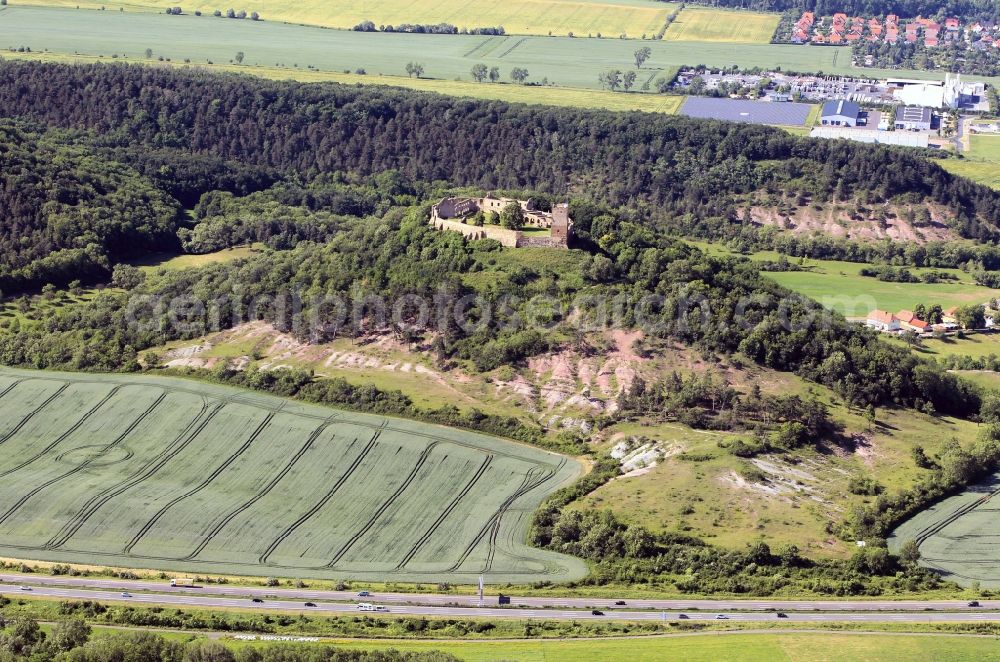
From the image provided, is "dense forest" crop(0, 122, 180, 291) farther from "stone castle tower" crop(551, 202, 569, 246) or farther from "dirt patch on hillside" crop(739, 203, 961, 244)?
"dirt patch on hillside" crop(739, 203, 961, 244)

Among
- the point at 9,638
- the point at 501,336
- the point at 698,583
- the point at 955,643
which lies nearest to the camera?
the point at 9,638

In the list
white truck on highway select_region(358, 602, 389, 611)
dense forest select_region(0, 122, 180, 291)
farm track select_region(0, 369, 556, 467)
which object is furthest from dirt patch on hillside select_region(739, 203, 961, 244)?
white truck on highway select_region(358, 602, 389, 611)

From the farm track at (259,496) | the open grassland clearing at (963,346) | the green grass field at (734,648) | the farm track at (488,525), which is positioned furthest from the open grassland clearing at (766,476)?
the open grassland clearing at (963,346)

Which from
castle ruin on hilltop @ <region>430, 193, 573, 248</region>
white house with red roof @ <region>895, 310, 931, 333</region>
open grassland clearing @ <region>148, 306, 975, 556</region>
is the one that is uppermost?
castle ruin on hilltop @ <region>430, 193, 573, 248</region>

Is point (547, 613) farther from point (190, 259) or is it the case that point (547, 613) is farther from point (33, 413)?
point (190, 259)

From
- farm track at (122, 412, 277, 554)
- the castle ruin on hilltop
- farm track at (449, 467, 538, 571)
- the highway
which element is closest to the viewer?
the highway

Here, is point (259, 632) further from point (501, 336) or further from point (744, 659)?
point (501, 336)

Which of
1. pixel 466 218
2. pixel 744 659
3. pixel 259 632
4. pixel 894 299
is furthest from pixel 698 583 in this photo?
pixel 894 299

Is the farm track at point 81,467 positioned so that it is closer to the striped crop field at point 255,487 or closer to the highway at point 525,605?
the striped crop field at point 255,487
